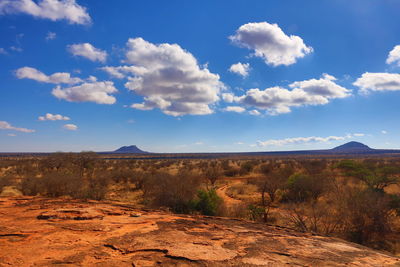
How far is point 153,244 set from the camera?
5949 millimetres

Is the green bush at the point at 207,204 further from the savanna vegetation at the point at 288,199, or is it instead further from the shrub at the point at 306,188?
the shrub at the point at 306,188

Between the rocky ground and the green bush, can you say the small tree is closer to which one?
the green bush

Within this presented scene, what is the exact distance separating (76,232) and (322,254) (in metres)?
6.35

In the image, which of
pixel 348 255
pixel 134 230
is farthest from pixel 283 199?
pixel 134 230

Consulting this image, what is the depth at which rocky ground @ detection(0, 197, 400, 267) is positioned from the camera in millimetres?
5102

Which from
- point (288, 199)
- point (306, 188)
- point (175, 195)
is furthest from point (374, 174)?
point (175, 195)

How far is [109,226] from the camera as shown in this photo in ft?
23.9

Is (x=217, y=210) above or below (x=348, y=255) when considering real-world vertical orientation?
below

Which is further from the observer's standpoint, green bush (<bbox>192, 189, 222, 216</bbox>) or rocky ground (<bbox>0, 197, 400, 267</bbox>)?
green bush (<bbox>192, 189, 222, 216</bbox>)

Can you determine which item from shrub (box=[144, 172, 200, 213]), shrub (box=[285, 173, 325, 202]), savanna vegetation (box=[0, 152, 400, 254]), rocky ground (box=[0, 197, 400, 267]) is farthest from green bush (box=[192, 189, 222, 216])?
shrub (box=[285, 173, 325, 202])

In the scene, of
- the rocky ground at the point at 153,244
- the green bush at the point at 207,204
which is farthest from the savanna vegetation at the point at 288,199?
the rocky ground at the point at 153,244

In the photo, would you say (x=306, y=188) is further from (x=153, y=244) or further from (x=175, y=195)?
(x=153, y=244)

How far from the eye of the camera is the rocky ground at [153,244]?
16.7ft

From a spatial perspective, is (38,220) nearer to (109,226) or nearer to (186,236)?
(109,226)
